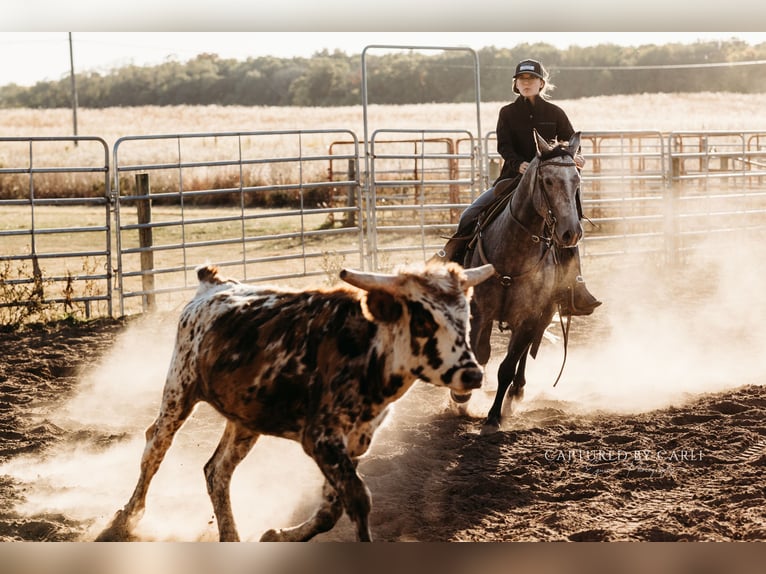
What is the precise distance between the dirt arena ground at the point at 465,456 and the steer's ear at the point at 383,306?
38.9 inches

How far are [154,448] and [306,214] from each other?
8.95 meters

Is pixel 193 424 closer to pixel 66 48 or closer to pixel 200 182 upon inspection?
pixel 200 182

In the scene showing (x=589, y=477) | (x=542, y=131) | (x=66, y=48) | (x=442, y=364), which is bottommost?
(x=589, y=477)

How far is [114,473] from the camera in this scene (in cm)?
470

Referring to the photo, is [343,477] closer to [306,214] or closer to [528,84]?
[528,84]

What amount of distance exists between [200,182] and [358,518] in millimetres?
17114

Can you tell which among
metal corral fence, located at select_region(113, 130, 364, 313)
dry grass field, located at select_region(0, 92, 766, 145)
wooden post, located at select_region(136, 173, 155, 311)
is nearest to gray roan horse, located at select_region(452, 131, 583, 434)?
metal corral fence, located at select_region(113, 130, 364, 313)

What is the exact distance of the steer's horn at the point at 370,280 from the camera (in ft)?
10.4

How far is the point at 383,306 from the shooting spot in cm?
328

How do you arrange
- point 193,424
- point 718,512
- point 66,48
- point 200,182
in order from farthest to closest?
point 66,48 < point 200,182 < point 193,424 < point 718,512

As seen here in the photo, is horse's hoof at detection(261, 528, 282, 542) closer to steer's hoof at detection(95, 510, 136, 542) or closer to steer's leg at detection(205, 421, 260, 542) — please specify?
steer's leg at detection(205, 421, 260, 542)

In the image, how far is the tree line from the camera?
12.7 m

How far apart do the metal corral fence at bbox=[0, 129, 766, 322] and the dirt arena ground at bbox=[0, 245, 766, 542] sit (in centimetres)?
121

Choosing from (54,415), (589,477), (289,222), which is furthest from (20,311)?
(289,222)
